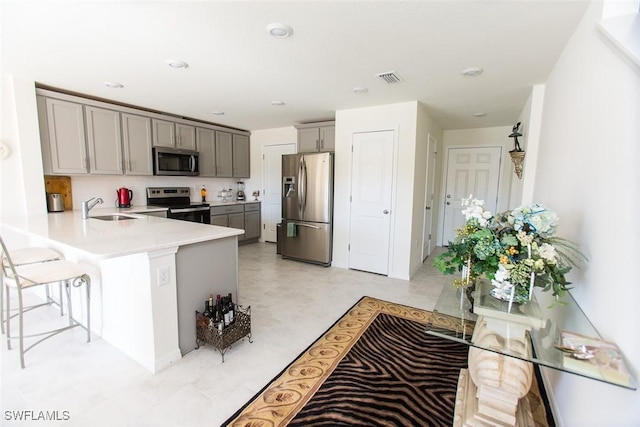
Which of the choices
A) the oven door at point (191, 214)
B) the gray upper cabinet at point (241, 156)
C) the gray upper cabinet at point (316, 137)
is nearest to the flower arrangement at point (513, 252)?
the gray upper cabinet at point (316, 137)

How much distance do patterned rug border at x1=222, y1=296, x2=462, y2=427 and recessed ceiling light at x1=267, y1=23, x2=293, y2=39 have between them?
205cm

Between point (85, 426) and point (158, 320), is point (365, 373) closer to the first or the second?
point (158, 320)

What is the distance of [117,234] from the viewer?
6.90ft

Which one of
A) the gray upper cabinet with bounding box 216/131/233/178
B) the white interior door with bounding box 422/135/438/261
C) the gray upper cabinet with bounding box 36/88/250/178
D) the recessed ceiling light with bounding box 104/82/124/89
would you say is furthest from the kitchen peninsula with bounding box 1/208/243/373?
the white interior door with bounding box 422/135/438/261

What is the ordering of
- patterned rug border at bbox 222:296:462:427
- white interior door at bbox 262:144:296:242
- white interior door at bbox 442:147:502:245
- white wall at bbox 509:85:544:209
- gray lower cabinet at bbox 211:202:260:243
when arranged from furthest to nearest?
1. white interior door at bbox 262:144:296:242
2. white interior door at bbox 442:147:502:245
3. gray lower cabinet at bbox 211:202:260:243
4. white wall at bbox 509:85:544:209
5. patterned rug border at bbox 222:296:462:427

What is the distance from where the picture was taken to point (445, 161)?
5641 mm

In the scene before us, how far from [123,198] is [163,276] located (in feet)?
9.79

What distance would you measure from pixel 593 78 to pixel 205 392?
2925 millimetres

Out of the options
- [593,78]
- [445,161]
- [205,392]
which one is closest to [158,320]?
[205,392]

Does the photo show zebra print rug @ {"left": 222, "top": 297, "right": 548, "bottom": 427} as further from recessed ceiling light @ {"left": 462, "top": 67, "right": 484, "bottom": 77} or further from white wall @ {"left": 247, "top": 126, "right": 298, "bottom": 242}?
white wall @ {"left": 247, "top": 126, "right": 298, "bottom": 242}

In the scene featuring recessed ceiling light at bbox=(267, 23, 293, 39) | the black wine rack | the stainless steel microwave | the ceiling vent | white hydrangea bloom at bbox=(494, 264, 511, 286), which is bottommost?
the black wine rack

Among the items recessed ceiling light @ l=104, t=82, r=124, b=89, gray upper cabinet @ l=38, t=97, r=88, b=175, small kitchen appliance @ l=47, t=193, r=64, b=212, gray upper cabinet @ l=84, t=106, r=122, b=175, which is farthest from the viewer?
gray upper cabinet @ l=84, t=106, r=122, b=175

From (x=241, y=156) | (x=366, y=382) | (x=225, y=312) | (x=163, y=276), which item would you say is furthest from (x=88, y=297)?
(x=241, y=156)

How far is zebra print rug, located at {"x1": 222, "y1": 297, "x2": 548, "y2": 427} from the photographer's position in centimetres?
159
